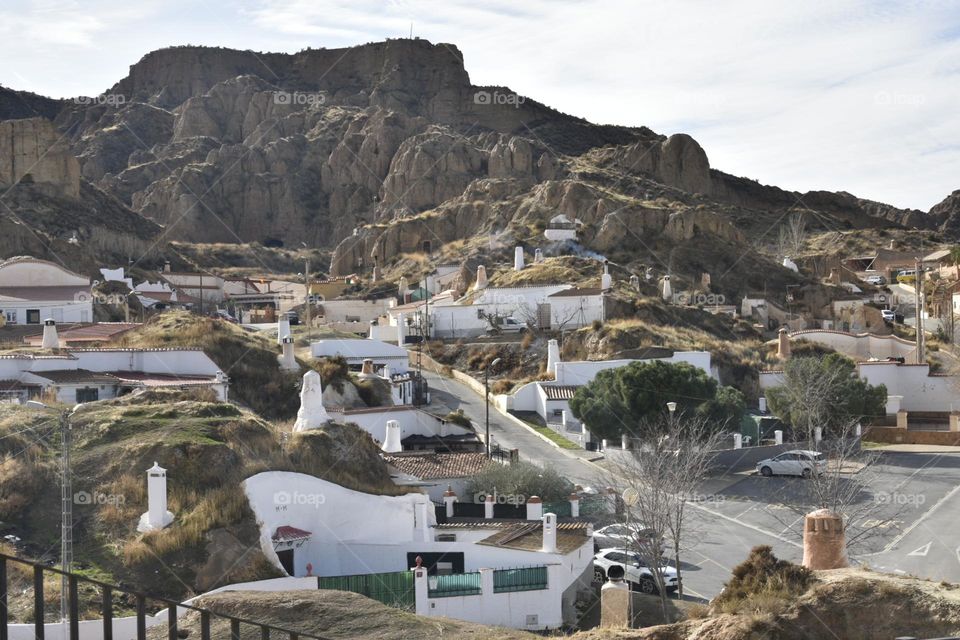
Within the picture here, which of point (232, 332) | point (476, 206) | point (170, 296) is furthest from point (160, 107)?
point (232, 332)

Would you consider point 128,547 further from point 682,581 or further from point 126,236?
point 126,236

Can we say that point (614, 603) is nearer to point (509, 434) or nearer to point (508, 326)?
point (509, 434)

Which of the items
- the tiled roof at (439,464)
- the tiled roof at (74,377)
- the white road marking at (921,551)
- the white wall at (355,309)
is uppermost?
the white wall at (355,309)

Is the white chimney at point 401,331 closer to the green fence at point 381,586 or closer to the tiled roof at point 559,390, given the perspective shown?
the tiled roof at point 559,390

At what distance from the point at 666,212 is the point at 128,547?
5817 centimetres

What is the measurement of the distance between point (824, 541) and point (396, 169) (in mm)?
97422

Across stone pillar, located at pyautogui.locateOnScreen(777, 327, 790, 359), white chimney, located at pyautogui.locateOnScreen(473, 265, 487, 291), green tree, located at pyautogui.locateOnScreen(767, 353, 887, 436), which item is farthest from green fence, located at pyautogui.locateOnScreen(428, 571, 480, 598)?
white chimney, located at pyautogui.locateOnScreen(473, 265, 487, 291)

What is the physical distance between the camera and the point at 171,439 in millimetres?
23609

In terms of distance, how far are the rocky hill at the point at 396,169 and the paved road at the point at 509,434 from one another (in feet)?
71.8

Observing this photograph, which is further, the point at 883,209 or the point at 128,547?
the point at 883,209

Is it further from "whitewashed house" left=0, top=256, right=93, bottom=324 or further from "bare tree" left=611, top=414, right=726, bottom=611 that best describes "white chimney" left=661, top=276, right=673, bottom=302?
"whitewashed house" left=0, top=256, right=93, bottom=324

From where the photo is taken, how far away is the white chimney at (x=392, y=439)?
3422 cm

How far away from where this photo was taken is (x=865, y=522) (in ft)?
99.7

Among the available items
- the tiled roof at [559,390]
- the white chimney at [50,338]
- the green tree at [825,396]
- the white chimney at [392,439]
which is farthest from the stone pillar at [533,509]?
the tiled roof at [559,390]
